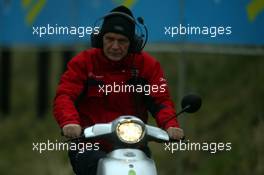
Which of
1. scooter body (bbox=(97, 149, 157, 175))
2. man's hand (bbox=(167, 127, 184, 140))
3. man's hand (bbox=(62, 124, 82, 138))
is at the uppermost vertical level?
man's hand (bbox=(62, 124, 82, 138))

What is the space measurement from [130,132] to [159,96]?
803 millimetres

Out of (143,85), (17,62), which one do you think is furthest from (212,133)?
(17,62)

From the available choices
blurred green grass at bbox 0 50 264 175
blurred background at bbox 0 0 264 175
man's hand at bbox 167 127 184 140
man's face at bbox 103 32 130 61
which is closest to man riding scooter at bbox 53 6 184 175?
man's face at bbox 103 32 130 61

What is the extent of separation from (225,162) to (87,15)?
196 centimetres

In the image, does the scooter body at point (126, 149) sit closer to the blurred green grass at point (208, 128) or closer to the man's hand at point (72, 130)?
the man's hand at point (72, 130)

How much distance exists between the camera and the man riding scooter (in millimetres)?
5629

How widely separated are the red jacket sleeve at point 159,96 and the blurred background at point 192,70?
4.77 feet

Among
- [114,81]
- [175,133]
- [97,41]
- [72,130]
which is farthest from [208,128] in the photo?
[72,130]

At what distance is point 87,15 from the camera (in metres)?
9.31

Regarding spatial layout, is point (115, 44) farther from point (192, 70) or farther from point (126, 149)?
point (192, 70)

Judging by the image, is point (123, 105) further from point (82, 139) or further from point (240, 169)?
point (240, 169)

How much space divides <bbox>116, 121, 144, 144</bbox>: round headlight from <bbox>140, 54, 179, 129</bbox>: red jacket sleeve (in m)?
0.46

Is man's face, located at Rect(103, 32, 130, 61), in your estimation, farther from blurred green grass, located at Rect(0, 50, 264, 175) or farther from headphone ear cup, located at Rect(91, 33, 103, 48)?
blurred green grass, located at Rect(0, 50, 264, 175)

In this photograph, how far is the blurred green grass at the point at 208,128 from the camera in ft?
31.3
